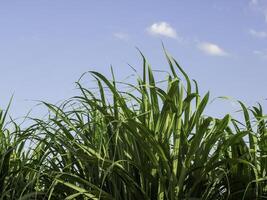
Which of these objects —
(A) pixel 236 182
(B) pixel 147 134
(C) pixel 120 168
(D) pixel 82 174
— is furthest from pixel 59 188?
(A) pixel 236 182

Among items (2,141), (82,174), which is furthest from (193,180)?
(2,141)

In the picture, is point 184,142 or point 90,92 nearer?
point 184,142

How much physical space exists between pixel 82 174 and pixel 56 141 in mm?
234

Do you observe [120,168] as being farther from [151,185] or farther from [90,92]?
[90,92]

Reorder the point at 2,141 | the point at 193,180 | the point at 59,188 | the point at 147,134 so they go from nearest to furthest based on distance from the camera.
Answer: the point at 147,134 < the point at 193,180 < the point at 59,188 < the point at 2,141

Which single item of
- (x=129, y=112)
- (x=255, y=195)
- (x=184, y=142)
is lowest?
(x=255, y=195)

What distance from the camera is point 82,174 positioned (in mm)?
3084

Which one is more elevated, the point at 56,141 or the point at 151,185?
the point at 56,141

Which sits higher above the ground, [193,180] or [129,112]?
[129,112]

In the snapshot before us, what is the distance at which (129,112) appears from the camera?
2900mm

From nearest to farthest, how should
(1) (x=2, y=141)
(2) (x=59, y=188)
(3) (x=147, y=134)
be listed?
1. (3) (x=147, y=134)
2. (2) (x=59, y=188)
3. (1) (x=2, y=141)

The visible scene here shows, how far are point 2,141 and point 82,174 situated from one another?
0.77 meters

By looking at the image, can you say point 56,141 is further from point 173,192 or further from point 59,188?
point 173,192

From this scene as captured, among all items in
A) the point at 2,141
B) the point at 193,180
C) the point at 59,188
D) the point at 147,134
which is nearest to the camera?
the point at 147,134
